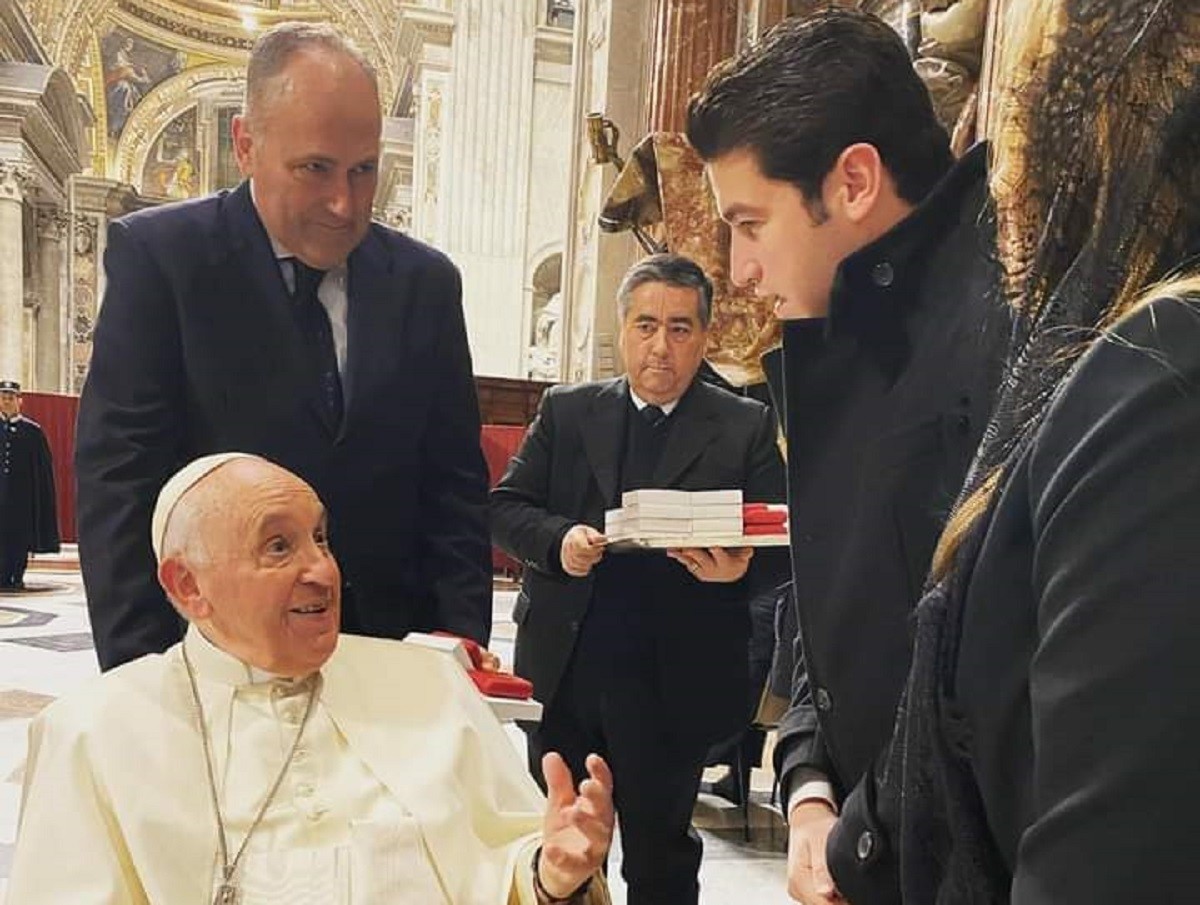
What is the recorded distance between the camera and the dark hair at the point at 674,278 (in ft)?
8.30

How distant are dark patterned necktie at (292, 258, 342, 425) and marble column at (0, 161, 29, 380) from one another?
18.0 m

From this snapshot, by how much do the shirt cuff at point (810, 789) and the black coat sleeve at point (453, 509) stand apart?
89 cm

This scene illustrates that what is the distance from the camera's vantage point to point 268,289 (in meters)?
1.92

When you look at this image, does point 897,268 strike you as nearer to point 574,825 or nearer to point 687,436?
point 574,825

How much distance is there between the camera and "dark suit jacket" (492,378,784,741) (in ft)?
8.10

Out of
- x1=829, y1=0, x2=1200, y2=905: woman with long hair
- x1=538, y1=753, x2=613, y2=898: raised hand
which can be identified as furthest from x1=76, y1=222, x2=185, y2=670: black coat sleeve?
x1=829, y1=0, x2=1200, y2=905: woman with long hair

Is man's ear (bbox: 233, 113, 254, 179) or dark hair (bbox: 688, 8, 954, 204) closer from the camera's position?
dark hair (bbox: 688, 8, 954, 204)

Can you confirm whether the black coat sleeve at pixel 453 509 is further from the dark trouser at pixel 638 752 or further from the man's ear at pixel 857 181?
the man's ear at pixel 857 181

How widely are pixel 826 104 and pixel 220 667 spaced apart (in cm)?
129

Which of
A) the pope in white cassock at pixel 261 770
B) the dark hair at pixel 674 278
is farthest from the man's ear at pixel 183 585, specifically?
the dark hair at pixel 674 278

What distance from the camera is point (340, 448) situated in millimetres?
1952

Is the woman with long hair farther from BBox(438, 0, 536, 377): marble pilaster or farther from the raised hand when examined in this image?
BBox(438, 0, 536, 377): marble pilaster

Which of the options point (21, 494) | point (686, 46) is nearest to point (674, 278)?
point (686, 46)

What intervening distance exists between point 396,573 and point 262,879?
2.15 feet
